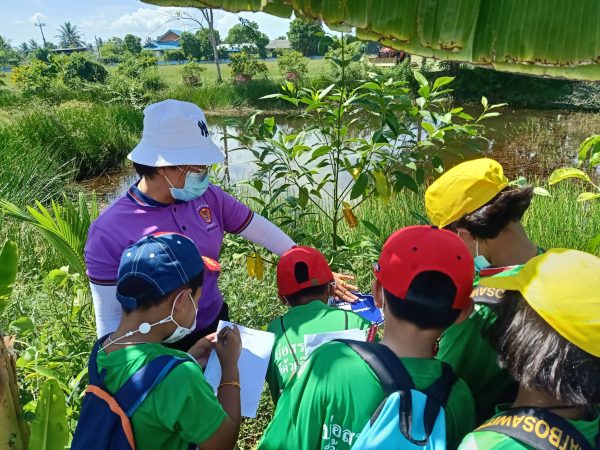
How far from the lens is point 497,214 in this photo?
1.44m

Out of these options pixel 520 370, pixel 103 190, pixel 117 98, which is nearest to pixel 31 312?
pixel 520 370

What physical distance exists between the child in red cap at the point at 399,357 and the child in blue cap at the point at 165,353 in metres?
0.21

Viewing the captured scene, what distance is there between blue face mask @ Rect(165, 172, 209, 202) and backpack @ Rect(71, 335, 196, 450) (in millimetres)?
755

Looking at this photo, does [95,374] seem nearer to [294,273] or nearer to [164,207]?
[164,207]

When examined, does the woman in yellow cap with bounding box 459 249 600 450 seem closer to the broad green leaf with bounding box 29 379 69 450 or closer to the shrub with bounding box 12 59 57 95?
the broad green leaf with bounding box 29 379 69 450

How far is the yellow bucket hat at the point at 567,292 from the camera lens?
0.87m

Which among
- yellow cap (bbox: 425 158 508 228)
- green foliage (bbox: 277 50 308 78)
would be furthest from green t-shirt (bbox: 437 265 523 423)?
green foliage (bbox: 277 50 308 78)

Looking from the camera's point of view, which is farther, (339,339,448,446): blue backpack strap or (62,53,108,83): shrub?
(62,53,108,83): shrub

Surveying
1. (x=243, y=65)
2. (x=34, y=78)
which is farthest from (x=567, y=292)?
(x=243, y=65)

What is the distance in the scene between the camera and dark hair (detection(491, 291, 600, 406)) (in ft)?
2.89

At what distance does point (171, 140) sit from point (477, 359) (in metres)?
1.29

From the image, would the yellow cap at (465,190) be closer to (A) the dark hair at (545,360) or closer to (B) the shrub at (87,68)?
(A) the dark hair at (545,360)

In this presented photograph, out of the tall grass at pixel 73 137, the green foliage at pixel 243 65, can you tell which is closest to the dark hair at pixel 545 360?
the tall grass at pixel 73 137

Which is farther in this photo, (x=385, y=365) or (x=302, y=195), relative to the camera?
(x=302, y=195)
